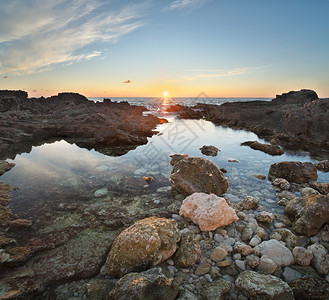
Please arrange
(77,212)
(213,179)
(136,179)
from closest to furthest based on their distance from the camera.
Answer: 1. (77,212)
2. (213,179)
3. (136,179)

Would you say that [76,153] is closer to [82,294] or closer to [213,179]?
[213,179]

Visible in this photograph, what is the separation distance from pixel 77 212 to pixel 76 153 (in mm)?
7665

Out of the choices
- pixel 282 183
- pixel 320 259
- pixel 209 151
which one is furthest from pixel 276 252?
pixel 209 151

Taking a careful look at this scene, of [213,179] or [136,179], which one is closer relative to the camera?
[213,179]

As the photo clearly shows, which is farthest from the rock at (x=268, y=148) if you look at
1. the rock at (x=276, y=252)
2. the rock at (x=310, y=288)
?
the rock at (x=310, y=288)

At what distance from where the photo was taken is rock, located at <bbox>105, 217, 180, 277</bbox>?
3.65 m

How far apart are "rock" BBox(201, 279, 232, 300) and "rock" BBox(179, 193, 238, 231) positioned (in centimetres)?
151

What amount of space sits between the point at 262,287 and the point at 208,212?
2.05 m

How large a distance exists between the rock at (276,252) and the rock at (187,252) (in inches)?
53.6

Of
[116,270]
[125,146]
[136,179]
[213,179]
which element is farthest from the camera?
[125,146]

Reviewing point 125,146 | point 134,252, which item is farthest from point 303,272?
point 125,146

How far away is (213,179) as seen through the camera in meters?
7.03

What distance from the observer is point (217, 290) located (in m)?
3.27

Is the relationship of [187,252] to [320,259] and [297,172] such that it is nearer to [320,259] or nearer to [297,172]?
[320,259]
